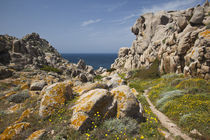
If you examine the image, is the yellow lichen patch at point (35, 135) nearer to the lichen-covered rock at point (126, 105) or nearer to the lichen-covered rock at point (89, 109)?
the lichen-covered rock at point (89, 109)

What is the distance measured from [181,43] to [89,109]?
23337mm

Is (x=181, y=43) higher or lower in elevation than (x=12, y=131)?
higher

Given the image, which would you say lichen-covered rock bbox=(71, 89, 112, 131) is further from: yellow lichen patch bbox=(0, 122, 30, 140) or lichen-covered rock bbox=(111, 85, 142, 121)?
yellow lichen patch bbox=(0, 122, 30, 140)

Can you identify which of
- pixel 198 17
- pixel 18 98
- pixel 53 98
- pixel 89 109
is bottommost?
pixel 18 98

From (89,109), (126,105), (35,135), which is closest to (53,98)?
(35,135)

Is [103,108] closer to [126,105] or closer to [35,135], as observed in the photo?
[126,105]

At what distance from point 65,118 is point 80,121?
122 cm

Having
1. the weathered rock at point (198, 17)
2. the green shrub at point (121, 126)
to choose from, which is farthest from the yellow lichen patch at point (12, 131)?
the weathered rock at point (198, 17)

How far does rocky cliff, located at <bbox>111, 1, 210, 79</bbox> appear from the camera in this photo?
50.4ft

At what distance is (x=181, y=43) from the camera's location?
68.1 ft

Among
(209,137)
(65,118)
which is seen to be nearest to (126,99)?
(65,118)

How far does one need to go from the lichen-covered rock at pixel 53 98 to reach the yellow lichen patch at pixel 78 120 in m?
2.00

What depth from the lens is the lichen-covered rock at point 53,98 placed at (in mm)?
6557

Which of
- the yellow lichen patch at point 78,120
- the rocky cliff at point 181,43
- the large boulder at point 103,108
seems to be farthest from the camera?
the rocky cliff at point 181,43
